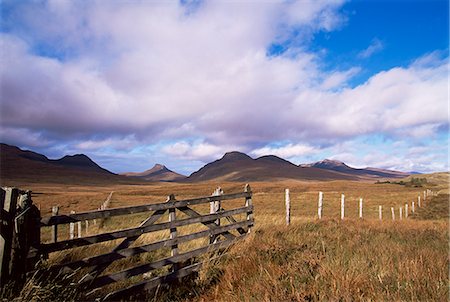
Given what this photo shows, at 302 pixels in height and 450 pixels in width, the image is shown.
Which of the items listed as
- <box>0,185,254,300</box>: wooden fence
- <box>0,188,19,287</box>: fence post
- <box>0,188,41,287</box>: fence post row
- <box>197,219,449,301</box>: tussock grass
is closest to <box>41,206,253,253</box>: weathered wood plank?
<box>0,185,254,300</box>: wooden fence

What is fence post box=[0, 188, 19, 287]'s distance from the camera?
379cm

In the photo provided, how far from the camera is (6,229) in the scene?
3.85 m

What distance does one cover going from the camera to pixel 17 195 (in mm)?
4016

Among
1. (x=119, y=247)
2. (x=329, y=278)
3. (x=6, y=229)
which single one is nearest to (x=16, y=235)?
(x=6, y=229)

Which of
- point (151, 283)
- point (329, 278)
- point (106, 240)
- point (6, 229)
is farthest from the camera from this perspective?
point (151, 283)

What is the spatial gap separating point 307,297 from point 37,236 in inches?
151

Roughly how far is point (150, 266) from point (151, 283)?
0.30 m

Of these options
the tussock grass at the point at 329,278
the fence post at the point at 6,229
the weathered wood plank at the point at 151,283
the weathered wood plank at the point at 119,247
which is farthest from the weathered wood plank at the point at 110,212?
the tussock grass at the point at 329,278

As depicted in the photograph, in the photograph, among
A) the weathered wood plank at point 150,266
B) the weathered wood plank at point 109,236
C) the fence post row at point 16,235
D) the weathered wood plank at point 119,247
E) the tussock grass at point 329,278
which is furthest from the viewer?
the weathered wood plank at point 150,266

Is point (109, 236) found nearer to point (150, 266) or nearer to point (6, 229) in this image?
point (150, 266)

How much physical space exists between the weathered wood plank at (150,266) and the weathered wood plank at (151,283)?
0.65 ft

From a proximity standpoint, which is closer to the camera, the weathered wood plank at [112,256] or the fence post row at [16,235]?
the fence post row at [16,235]

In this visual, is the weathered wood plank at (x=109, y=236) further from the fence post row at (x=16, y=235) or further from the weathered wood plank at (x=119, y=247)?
the fence post row at (x=16, y=235)

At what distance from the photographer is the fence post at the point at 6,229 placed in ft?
12.4
